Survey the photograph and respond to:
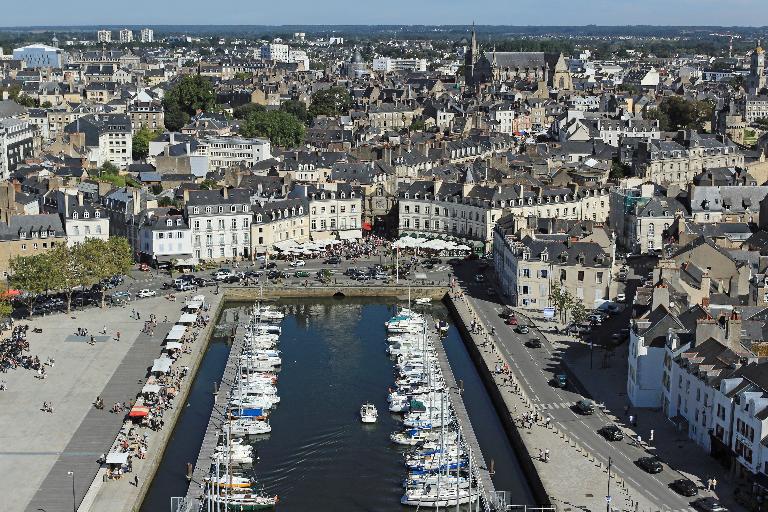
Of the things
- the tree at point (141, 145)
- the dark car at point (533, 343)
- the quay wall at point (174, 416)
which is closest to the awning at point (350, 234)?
the quay wall at point (174, 416)

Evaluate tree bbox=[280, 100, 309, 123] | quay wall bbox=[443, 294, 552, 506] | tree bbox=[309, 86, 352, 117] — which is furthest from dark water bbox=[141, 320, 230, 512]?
tree bbox=[309, 86, 352, 117]

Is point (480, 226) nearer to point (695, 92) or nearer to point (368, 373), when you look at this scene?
point (368, 373)

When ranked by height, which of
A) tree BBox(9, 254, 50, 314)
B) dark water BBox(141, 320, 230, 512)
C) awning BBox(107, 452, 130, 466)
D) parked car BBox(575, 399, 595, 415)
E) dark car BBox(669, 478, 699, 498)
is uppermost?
tree BBox(9, 254, 50, 314)

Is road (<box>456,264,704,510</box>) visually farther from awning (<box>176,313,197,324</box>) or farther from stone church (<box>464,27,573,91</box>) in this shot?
stone church (<box>464,27,573,91</box>)

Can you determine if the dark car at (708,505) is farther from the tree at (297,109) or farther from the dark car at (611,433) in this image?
the tree at (297,109)

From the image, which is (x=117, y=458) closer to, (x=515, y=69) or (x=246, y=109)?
(x=246, y=109)

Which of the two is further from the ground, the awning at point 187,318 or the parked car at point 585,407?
the parked car at point 585,407
